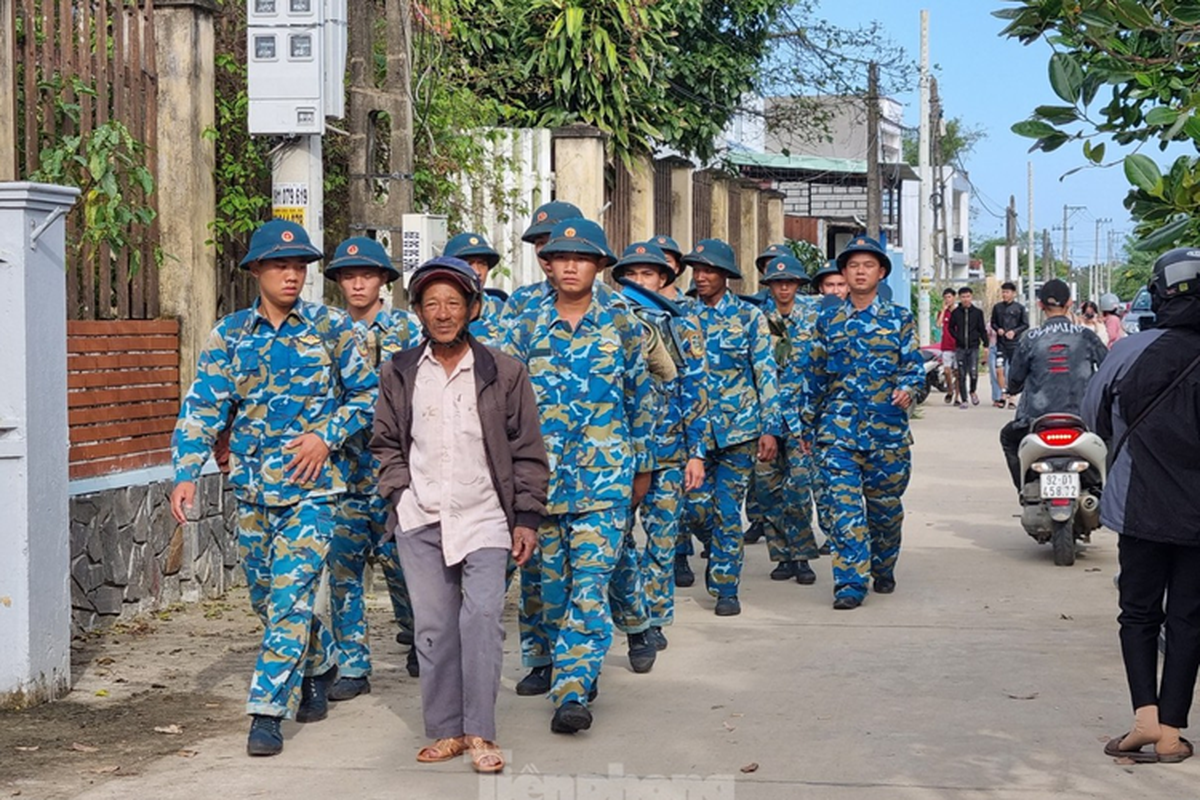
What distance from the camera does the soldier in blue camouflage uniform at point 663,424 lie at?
7.76 metres

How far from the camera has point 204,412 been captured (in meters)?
6.70

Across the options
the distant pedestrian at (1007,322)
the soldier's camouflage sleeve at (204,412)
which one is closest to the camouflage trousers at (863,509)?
the soldier's camouflage sleeve at (204,412)

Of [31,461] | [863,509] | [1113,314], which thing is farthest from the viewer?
[1113,314]

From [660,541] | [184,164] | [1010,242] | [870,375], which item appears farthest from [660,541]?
[1010,242]

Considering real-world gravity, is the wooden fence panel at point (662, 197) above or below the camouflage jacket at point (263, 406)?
above

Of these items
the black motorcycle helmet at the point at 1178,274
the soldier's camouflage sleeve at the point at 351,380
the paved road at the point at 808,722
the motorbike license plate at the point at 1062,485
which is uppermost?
the black motorcycle helmet at the point at 1178,274

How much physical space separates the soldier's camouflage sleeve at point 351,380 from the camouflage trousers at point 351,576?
647mm

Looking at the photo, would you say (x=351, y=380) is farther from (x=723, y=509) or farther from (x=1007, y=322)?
(x=1007, y=322)

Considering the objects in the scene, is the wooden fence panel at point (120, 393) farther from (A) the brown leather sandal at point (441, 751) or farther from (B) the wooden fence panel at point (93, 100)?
(A) the brown leather sandal at point (441, 751)

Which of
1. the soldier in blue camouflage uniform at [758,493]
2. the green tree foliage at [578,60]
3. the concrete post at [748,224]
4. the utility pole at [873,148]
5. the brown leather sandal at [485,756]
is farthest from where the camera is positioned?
the utility pole at [873,148]

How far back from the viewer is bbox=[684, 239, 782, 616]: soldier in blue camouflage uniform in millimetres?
9523

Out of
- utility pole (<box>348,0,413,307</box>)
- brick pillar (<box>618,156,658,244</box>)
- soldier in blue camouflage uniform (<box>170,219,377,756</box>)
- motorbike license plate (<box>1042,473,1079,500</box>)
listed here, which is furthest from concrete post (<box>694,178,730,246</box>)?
soldier in blue camouflage uniform (<box>170,219,377,756</box>)

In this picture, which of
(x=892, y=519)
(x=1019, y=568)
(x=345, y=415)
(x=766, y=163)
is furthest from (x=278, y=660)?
(x=766, y=163)

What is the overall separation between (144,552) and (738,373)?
10.9 ft
